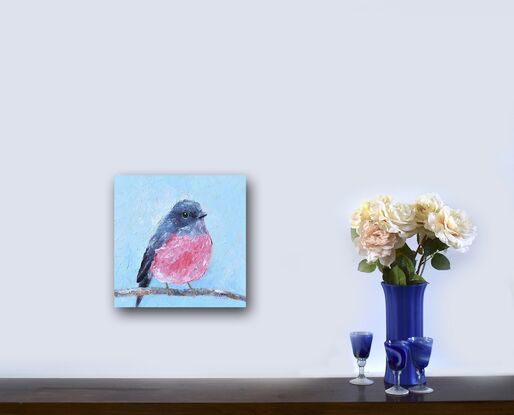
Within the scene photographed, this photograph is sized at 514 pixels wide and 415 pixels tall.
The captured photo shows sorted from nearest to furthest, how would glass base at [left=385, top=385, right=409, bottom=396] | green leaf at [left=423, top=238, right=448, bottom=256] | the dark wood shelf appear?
the dark wood shelf < glass base at [left=385, top=385, right=409, bottom=396] < green leaf at [left=423, top=238, right=448, bottom=256]

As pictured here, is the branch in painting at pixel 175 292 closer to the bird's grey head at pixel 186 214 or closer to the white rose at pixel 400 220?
the bird's grey head at pixel 186 214

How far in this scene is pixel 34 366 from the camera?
2393 mm

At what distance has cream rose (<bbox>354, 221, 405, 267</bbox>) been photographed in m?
2.15

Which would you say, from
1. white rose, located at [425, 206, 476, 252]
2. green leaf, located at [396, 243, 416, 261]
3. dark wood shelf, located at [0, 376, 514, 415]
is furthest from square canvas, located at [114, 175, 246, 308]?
white rose, located at [425, 206, 476, 252]

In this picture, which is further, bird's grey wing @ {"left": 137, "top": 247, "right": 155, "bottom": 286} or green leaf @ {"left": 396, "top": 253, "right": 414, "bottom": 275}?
bird's grey wing @ {"left": 137, "top": 247, "right": 155, "bottom": 286}

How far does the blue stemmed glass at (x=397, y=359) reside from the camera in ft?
6.97

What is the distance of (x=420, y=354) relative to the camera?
7.00 ft

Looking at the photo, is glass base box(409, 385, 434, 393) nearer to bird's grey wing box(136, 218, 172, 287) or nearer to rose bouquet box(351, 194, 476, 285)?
rose bouquet box(351, 194, 476, 285)

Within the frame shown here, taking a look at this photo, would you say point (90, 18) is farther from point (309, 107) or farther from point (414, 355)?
point (414, 355)

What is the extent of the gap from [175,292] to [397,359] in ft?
2.57

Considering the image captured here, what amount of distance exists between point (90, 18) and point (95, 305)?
1020 millimetres

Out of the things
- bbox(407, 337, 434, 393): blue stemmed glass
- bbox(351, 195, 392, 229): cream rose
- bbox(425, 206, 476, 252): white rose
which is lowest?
bbox(407, 337, 434, 393): blue stemmed glass

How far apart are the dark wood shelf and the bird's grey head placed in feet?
1.80

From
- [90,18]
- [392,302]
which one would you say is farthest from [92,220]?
[392,302]
